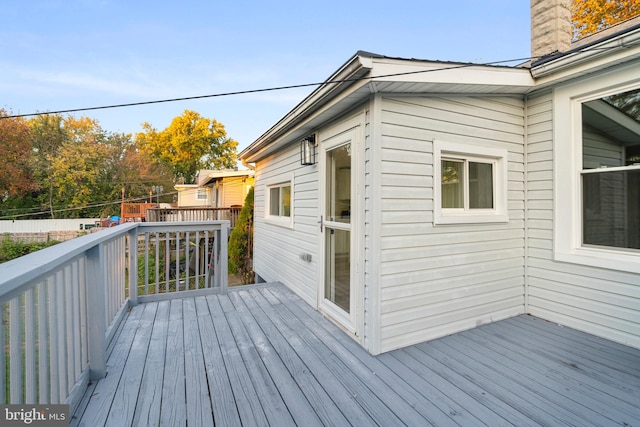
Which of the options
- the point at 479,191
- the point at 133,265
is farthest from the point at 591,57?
the point at 133,265

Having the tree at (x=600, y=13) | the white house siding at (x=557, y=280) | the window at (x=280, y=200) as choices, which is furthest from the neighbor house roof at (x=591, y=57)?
the tree at (x=600, y=13)

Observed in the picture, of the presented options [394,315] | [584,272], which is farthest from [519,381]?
Result: [584,272]

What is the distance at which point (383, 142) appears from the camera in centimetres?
248

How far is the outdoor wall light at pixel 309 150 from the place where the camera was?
12.2 ft

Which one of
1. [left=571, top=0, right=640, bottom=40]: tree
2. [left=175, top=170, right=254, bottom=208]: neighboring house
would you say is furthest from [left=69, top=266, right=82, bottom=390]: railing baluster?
[left=571, top=0, right=640, bottom=40]: tree

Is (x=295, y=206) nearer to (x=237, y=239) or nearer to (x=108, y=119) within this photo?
(x=237, y=239)

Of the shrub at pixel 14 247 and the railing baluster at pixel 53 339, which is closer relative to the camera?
the railing baluster at pixel 53 339

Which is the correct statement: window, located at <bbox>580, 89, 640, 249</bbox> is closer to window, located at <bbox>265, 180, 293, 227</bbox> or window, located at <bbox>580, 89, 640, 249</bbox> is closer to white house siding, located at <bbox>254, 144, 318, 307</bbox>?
white house siding, located at <bbox>254, 144, 318, 307</bbox>

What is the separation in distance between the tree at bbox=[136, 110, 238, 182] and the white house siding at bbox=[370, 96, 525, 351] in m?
26.7

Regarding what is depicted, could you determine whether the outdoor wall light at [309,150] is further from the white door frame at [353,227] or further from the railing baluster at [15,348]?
the railing baluster at [15,348]

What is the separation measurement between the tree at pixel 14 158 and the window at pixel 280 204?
21599 millimetres

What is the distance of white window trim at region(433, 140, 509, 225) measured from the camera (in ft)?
8.96

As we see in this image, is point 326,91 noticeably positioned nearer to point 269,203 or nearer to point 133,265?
point 133,265

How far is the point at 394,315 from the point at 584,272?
1.90 metres
